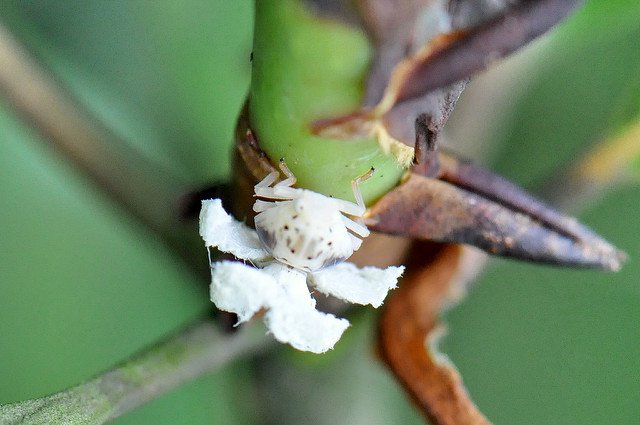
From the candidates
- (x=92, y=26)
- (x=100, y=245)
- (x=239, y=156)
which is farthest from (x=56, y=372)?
(x=239, y=156)

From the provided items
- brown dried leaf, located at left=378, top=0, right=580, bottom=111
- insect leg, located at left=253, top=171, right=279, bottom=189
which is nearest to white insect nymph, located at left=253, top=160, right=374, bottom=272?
insect leg, located at left=253, top=171, right=279, bottom=189

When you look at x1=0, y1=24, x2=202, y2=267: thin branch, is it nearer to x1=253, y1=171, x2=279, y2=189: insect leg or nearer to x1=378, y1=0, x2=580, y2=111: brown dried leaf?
x1=253, y1=171, x2=279, y2=189: insect leg

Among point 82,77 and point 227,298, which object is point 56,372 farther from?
point 227,298

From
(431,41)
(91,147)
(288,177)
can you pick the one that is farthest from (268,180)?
(91,147)

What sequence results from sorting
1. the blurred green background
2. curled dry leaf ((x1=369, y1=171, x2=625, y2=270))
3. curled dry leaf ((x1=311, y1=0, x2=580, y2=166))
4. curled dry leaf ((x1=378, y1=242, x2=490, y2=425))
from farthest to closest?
1. the blurred green background
2. curled dry leaf ((x1=378, y1=242, x2=490, y2=425))
3. curled dry leaf ((x1=369, y1=171, x2=625, y2=270))
4. curled dry leaf ((x1=311, y1=0, x2=580, y2=166))

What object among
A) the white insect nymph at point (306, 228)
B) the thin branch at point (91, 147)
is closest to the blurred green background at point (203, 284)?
the thin branch at point (91, 147)

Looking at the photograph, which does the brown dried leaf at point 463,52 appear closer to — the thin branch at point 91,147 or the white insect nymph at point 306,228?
the white insect nymph at point 306,228
